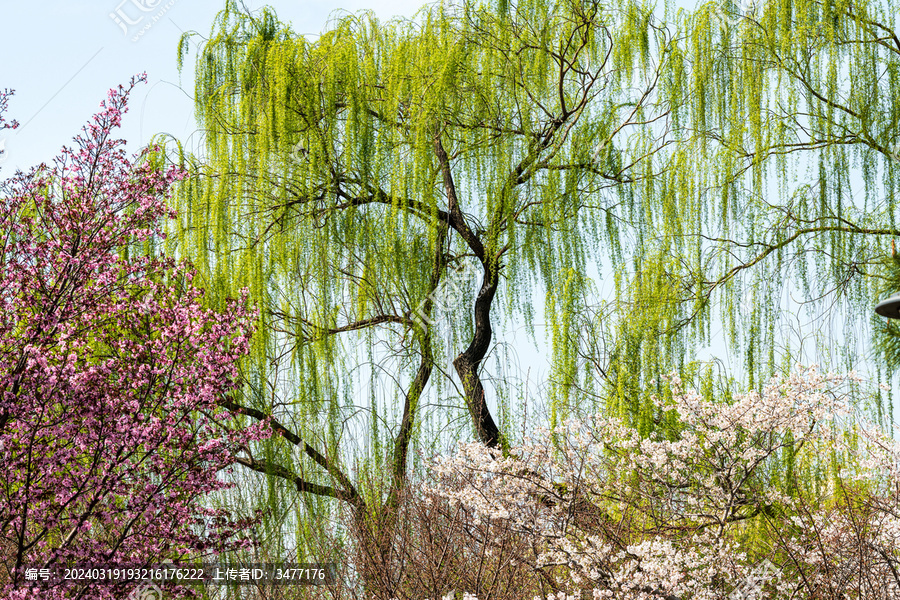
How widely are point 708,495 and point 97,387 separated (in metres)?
2.74

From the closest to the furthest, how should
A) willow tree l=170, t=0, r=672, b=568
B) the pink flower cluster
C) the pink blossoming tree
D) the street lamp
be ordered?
1. the street lamp
2. the pink blossoming tree
3. the pink flower cluster
4. willow tree l=170, t=0, r=672, b=568

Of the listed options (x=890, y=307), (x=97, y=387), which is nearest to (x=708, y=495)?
(x=890, y=307)

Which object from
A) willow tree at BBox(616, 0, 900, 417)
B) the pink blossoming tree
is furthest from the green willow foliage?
the pink blossoming tree

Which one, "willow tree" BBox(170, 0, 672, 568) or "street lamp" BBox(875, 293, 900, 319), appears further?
"willow tree" BBox(170, 0, 672, 568)

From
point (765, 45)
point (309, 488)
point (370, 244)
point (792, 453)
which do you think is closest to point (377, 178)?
point (370, 244)

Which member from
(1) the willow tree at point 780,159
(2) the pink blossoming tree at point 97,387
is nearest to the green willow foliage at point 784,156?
(1) the willow tree at point 780,159

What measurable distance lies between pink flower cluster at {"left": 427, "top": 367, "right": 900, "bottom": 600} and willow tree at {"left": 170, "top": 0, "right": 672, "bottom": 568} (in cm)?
62

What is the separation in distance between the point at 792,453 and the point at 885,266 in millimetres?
1049

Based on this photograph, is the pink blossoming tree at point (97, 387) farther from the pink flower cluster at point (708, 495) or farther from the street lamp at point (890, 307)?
the street lamp at point (890, 307)

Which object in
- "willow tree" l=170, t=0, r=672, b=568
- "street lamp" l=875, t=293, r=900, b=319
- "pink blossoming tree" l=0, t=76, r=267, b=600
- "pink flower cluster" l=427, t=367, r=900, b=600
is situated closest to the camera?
"street lamp" l=875, t=293, r=900, b=319

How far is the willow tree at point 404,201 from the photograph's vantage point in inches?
185

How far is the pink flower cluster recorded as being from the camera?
3.40m

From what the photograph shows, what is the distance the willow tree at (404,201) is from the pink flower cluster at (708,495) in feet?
2.04

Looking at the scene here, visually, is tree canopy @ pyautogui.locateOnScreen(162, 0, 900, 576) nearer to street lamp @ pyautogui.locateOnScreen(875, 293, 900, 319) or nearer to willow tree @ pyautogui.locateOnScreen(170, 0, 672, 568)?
willow tree @ pyautogui.locateOnScreen(170, 0, 672, 568)
